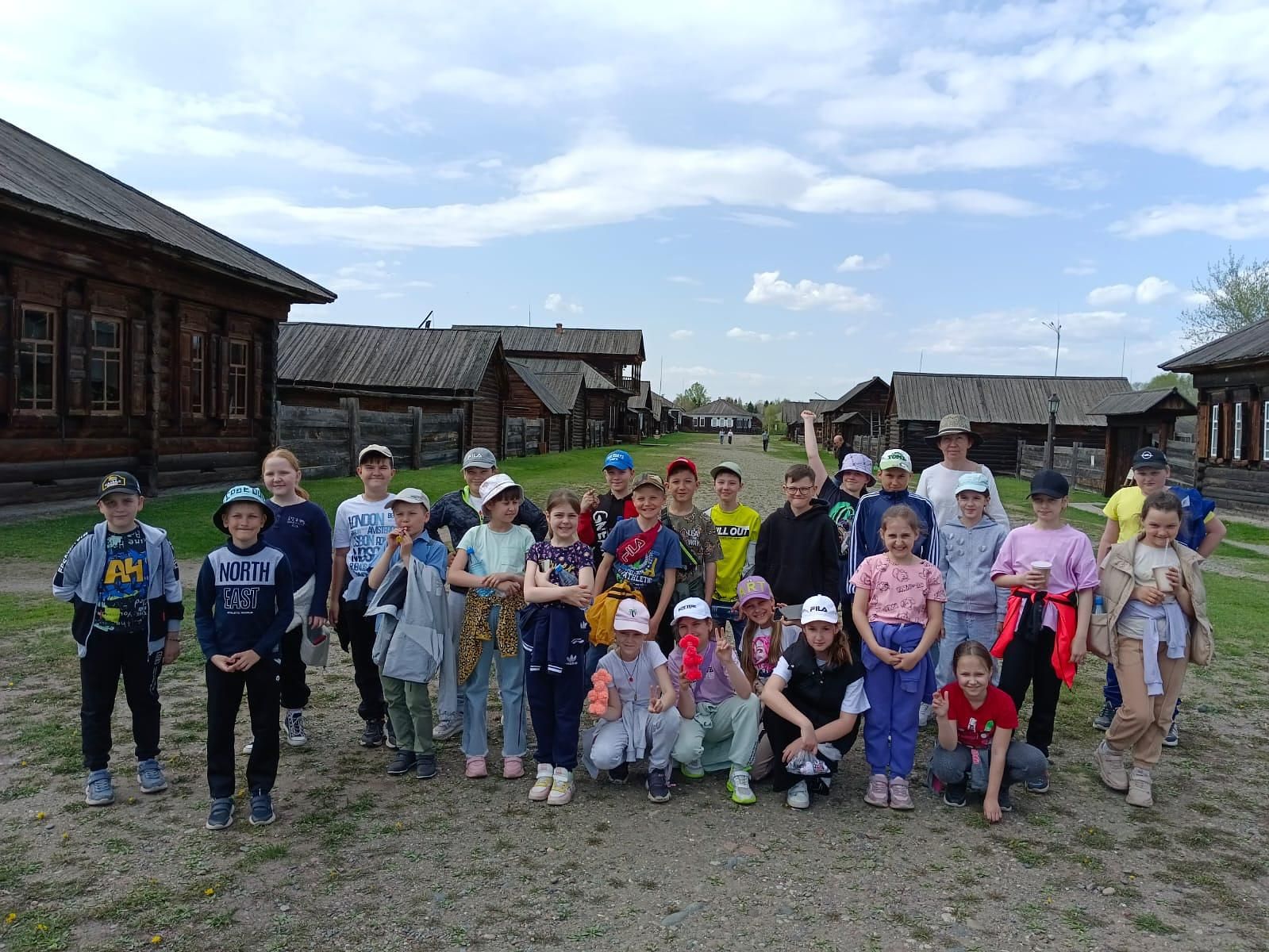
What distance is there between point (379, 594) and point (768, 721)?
2.22 metres

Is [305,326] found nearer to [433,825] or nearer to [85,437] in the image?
[85,437]

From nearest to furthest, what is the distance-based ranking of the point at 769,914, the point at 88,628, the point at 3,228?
the point at 769,914, the point at 88,628, the point at 3,228

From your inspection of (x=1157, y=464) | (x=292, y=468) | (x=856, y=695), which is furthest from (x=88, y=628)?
(x=1157, y=464)

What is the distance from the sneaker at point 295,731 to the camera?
5.16 metres

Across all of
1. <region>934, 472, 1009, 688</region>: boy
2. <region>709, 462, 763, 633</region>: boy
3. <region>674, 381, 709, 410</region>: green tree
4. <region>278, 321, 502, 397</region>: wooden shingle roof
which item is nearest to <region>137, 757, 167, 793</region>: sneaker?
<region>709, 462, 763, 633</region>: boy

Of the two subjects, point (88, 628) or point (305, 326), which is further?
point (305, 326)

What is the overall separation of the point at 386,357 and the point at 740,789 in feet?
87.5

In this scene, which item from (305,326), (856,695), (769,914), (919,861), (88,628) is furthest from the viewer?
(305,326)

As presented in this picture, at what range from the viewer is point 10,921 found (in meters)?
3.24

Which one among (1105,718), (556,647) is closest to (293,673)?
(556,647)

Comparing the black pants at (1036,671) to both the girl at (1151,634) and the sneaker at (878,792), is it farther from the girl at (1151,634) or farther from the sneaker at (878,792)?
the sneaker at (878,792)

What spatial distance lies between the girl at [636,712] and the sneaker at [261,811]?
61.9 inches

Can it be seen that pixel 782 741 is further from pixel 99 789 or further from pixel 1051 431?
pixel 1051 431

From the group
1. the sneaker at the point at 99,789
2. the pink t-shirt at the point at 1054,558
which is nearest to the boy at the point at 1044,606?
the pink t-shirt at the point at 1054,558
